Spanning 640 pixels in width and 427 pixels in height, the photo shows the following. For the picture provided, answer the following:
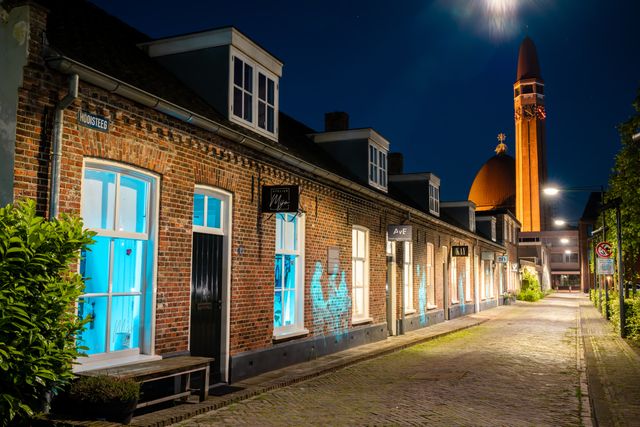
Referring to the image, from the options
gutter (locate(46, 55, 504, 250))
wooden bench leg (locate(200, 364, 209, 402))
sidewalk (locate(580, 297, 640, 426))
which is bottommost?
sidewalk (locate(580, 297, 640, 426))

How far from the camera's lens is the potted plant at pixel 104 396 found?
20.3ft

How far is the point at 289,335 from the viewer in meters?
11.8

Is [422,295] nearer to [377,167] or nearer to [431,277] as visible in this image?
[431,277]

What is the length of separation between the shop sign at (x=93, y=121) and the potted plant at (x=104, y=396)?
9.76 ft

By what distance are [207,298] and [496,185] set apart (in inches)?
3421

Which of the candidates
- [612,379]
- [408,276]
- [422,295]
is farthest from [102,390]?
[422,295]

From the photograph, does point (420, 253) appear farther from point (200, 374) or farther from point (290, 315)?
point (200, 374)

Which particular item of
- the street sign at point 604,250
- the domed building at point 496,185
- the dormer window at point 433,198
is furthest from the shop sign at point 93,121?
the domed building at point 496,185

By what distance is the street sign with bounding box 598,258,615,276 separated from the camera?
64.0 ft

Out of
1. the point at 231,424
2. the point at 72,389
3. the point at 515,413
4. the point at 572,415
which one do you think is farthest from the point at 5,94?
the point at 572,415

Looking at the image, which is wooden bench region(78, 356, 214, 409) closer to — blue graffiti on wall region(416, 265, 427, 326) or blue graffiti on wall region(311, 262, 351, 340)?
blue graffiti on wall region(311, 262, 351, 340)

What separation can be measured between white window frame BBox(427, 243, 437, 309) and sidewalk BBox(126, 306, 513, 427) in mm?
3207

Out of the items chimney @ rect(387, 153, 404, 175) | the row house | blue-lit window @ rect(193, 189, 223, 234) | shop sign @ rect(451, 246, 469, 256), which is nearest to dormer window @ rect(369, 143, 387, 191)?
the row house

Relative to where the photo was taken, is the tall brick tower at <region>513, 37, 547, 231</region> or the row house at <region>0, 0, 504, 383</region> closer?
the row house at <region>0, 0, 504, 383</region>
